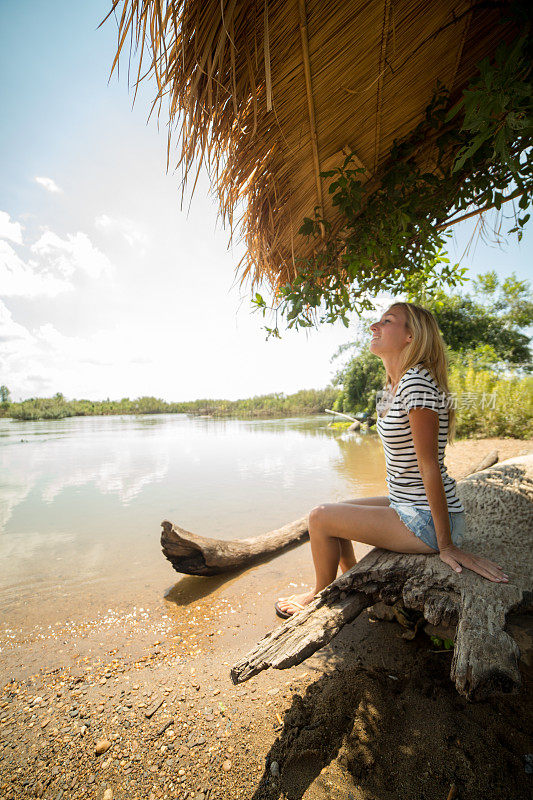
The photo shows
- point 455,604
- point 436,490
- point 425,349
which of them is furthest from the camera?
point 425,349

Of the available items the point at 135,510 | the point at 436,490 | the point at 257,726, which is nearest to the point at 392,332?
the point at 436,490

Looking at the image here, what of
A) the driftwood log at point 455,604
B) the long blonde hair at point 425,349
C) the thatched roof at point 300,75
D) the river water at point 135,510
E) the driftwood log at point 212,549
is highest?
the thatched roof at point 300,75

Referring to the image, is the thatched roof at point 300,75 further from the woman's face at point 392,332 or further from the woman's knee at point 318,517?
the woman's knee at point 318,517

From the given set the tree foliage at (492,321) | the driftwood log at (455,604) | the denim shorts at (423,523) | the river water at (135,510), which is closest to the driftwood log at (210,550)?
the river water at (135,510)

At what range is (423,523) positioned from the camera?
5.50 feet

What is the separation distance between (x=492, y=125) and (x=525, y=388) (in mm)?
8633

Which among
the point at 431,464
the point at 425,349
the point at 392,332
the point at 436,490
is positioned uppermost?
the point at 392,332

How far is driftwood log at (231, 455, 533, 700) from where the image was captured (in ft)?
3.47

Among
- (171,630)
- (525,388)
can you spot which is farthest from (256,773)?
(525,388)

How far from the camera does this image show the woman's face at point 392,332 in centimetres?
201

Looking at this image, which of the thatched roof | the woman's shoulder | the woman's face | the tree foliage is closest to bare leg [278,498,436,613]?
the woman's shoulder

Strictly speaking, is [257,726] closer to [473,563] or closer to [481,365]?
[473,563]

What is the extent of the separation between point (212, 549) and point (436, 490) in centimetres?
230

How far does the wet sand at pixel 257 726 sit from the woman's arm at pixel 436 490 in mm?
503
